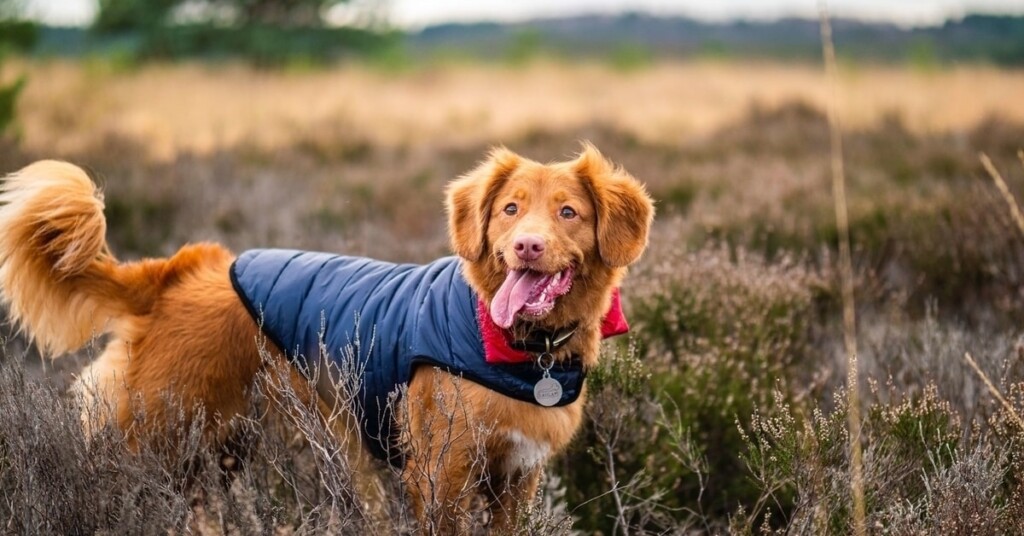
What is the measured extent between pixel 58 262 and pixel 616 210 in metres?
2.08

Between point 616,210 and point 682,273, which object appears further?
point 682,273

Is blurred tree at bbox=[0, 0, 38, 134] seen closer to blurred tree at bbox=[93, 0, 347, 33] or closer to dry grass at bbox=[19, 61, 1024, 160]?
dry grass at bbox=[19, 61, 1024, 160]

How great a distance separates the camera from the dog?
9.29ft

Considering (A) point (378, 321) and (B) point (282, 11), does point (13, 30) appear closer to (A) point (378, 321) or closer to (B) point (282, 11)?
(B) point (282, 11)

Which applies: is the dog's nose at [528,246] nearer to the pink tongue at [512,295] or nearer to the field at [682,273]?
the pink tongue at [512,295]

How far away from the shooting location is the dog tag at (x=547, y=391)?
2.84 meters

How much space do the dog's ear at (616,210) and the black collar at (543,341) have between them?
294mm

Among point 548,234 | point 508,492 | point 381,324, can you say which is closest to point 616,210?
point 548,234

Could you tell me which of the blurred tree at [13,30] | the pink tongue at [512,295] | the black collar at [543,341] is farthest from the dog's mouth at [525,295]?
the blurred tree at [13,30]

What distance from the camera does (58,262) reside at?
10.4 ft

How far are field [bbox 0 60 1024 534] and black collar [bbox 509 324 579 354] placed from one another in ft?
1.58

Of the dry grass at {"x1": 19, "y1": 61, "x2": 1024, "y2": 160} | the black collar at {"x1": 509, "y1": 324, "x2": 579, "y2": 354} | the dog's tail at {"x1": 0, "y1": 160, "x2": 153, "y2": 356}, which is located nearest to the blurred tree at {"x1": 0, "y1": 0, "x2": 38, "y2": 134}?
the dry grass at {"x1": 19, "y1": 61, "x2": 1024, "y2": 160}

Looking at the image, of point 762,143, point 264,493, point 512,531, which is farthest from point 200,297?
point 762,143

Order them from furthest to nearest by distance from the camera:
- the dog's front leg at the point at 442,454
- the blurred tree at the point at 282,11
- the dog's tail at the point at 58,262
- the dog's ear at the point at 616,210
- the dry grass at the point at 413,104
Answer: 1. the blurred tree at the point at 282,11
2. the dry grass at the point at 413,104
3. the dog's tail at the point at 58,262
4. the dog's ear at the point at 616,210
5. the dog's front leg at the point at 442,454
